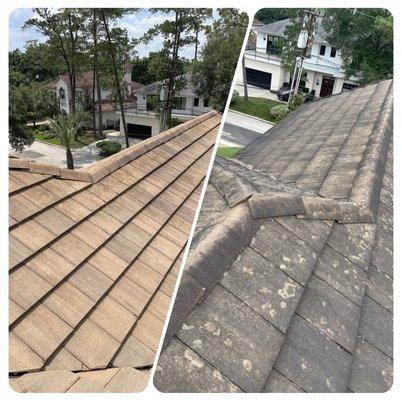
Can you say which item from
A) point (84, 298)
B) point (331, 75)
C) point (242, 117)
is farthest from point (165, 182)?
point (331, 75)

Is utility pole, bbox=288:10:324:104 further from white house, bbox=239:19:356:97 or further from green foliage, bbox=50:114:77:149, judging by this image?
green foliage, bbox=50:114:77:149

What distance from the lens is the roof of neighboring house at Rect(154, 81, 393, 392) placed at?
3.84 feet

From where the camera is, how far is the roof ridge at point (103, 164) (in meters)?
2.49

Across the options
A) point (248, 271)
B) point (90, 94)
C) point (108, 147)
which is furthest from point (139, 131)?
point (248, 271)

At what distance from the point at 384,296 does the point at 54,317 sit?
1.55m

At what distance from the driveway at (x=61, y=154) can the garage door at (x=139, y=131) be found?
0.17ft

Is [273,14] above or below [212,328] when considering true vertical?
above

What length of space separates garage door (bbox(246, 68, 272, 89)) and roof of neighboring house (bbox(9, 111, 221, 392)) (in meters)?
0.40

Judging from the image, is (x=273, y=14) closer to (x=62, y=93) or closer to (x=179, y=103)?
(x=179, y=103)

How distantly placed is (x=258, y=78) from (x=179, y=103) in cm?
73

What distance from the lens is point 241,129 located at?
362 centimetres

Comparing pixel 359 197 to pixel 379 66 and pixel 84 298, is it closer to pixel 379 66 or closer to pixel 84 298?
pixel 379 66

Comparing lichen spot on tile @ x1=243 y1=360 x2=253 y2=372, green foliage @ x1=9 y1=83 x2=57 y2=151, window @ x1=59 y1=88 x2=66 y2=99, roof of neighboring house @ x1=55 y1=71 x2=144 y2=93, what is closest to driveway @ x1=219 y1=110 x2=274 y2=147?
roof of neighboring house @ x1=55 y1=71 x2=144 y2=93

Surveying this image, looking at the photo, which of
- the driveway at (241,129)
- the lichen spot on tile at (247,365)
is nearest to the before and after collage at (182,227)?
the lichen spot on tile at (247,365)
